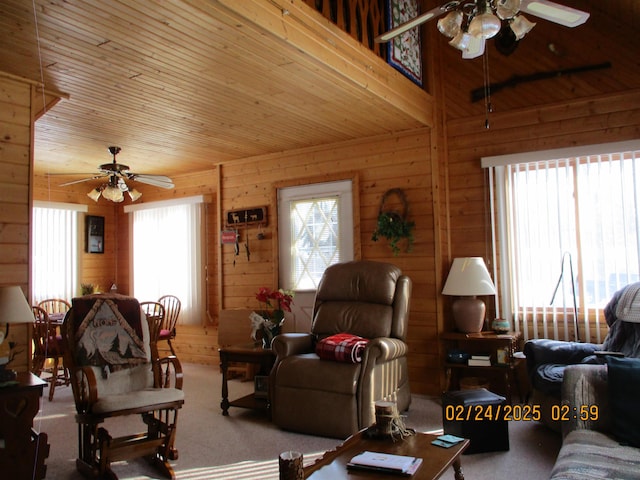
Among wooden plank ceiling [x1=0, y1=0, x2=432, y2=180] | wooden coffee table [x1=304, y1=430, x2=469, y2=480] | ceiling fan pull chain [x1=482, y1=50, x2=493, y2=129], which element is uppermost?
ceiling fan pull chain [x1=482, y1=50, x2=493, y2=129]

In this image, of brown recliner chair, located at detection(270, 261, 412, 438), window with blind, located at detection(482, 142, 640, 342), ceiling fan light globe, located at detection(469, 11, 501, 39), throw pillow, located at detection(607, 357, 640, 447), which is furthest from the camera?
window with blind, located at detection(482, 142, 640, 342)

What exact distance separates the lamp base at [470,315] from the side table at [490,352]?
0.06m

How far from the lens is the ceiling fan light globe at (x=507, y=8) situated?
92.5 inches

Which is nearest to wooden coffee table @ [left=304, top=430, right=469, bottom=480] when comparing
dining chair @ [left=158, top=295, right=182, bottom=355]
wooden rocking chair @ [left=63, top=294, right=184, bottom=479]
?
wooden rocking chair @ [left=63, top=294, right=184, bottom=479]

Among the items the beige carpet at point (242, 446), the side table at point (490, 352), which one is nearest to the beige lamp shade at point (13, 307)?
the beige carpet at point (242, 446)

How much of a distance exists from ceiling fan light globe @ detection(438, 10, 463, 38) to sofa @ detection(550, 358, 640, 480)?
1758 millimetres

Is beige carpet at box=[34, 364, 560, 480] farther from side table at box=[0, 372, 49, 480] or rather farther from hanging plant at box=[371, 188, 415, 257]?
hanging plant at box=[371, 188, 415, 257]

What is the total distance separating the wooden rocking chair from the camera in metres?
2.98

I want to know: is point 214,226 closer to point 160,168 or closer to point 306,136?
point 160,168

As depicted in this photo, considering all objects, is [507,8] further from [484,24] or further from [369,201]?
[369,201]

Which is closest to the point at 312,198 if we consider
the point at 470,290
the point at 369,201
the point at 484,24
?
the point at 369,201

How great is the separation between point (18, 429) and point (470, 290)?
329cm

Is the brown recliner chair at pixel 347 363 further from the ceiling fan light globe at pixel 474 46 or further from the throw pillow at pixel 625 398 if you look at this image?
the ceiling fan light globe at pixel 474 46

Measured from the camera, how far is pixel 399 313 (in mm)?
4125
